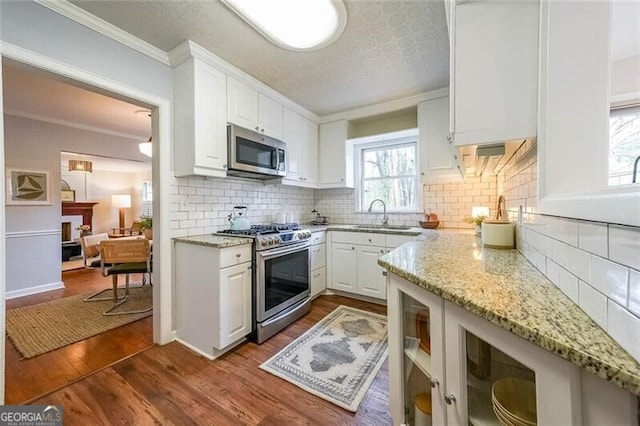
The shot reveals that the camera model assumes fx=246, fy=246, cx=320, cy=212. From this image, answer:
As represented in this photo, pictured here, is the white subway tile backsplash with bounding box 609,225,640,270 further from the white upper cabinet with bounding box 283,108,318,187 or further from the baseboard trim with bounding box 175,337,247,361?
the white upper cabinet with bounding box 283,108,318,187

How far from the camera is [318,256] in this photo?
3.08 m

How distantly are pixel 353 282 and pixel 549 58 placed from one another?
104 inches

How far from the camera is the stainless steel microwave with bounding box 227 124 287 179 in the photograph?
7.44ft

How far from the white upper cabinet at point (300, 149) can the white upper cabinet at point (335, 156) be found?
0.09 metres

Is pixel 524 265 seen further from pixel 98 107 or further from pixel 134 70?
pixel 98 107

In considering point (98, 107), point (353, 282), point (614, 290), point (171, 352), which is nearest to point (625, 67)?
point (614, 290)

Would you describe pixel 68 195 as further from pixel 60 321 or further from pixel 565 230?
pixel 565 230

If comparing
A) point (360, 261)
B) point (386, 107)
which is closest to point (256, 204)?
point (360, 261)

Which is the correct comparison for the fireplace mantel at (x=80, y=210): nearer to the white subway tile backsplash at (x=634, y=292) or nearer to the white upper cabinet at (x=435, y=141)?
the white upper cabinet at (x=435, y=141)

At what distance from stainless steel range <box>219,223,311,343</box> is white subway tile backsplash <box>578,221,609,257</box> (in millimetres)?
1889

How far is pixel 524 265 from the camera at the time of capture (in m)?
1.09

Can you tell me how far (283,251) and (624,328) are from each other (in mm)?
2141

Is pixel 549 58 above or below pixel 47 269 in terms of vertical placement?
above

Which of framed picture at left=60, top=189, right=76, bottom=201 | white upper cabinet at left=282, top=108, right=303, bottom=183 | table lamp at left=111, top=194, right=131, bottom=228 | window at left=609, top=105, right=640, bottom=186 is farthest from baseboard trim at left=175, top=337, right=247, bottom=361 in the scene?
table lamp at left=111, top=194, right=131, bottom=228
